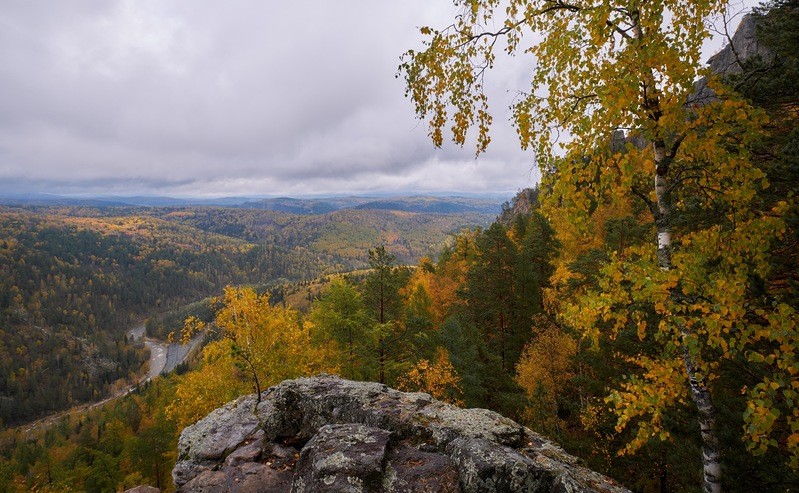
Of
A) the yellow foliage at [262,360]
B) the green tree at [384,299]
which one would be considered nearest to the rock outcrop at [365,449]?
the yellow foliage at [262,360]

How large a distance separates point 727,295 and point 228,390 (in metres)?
25.6

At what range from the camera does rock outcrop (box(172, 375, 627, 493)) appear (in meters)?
6.45

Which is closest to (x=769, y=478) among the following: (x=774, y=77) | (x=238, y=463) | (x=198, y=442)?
(x=774, y=77)

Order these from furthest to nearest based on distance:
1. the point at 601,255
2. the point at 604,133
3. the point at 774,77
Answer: the point at 601,255 → the point at 774,77 → the point at 604,133

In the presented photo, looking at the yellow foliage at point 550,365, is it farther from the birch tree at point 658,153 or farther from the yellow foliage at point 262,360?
the birch tree at point 658,153

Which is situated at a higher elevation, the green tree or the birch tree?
the birch tree

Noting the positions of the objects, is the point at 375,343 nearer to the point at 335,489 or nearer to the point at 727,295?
the point at 335,489

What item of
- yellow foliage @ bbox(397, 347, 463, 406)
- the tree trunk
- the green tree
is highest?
the tree trunk

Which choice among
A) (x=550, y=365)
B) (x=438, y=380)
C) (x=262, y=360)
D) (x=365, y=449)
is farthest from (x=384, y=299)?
(x=365, y=449)

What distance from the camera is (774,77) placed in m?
7.60

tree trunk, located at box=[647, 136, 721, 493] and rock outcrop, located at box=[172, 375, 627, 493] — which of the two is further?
rock outcrop, located at box=[172, 375, 627, 493]

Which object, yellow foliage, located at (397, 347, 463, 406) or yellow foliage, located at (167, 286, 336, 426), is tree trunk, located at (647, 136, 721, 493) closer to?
yellow foliage, located at (397, 347, 463, 406)

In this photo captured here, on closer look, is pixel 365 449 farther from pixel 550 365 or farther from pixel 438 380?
pixel 550 365

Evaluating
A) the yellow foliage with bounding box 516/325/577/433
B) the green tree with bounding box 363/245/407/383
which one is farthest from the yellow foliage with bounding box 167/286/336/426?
the yellow foliage with bounding box 516/325/577/433
